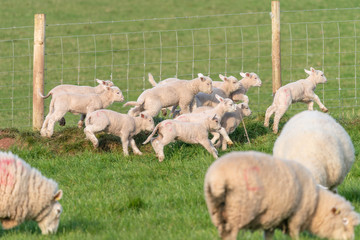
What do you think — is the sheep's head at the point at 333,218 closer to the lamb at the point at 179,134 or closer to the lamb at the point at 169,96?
the lamb at the point at 179,134

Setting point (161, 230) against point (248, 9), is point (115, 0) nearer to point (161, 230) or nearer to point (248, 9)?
point (248, 9)

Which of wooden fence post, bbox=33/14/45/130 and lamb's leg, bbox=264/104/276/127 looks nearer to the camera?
lamb's leg, bbox=264/104/276/127

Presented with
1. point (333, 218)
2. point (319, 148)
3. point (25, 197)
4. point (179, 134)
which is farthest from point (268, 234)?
point (179, 134)

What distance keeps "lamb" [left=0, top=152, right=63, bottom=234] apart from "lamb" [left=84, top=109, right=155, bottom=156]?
3011 mm

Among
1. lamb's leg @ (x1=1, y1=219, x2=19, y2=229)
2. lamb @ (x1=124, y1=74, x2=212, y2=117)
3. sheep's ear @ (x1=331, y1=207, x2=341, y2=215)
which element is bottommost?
lamb's leg @ (x1=1, y1=219, x2=19, y2=229)

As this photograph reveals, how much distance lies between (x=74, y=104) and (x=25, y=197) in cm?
396

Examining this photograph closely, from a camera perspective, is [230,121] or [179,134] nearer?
[179,134]

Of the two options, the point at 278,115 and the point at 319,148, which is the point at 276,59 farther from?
the point at 319,148

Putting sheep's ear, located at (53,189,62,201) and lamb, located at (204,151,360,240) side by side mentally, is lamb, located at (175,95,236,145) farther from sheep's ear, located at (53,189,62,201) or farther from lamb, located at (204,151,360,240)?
lamb, located at (204,151,360,240)

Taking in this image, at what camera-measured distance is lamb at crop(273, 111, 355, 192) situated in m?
6.23

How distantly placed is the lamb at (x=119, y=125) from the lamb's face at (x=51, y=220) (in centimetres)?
314

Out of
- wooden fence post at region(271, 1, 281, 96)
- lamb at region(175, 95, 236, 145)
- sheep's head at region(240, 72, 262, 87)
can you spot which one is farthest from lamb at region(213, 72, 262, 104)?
lamb at region(175, 95, 236, 145)

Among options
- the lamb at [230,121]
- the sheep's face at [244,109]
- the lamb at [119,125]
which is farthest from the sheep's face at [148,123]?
the sheep's face at [244,109]

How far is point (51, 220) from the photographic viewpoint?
644 cm
